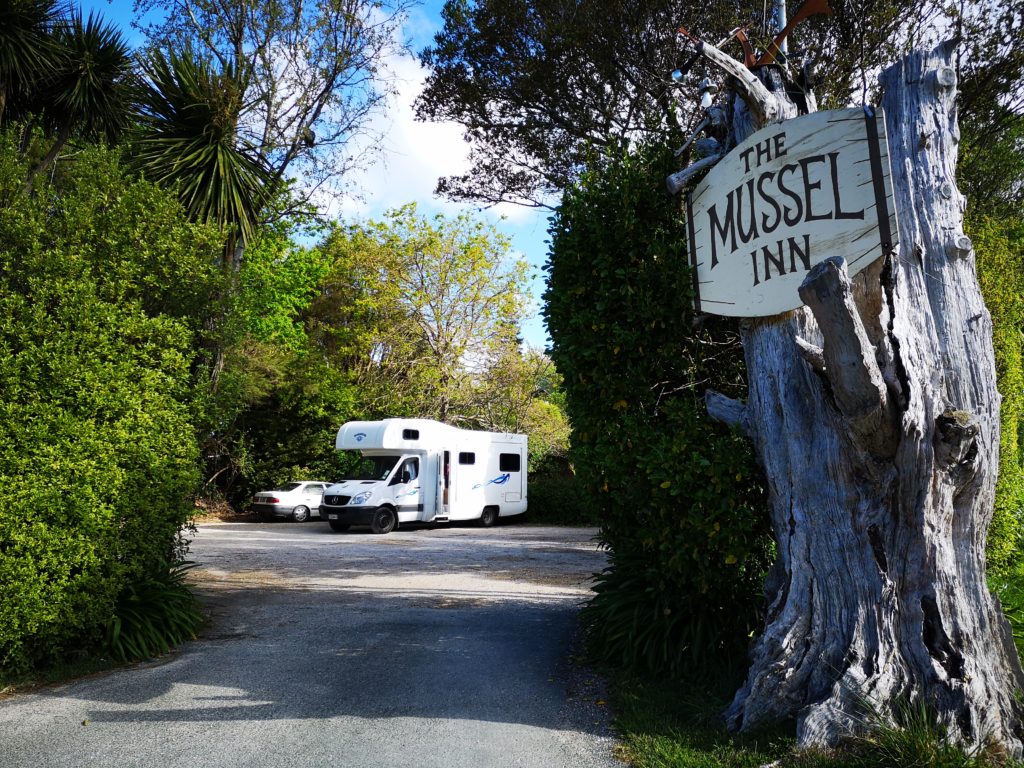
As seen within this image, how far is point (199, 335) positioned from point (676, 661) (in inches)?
210

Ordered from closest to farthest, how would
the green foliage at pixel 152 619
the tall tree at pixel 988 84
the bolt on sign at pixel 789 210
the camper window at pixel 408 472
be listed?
1. the bolt on sign at pixel 789 210
2. the green foliage at pixel 152 619
3. the tall tree at pixel 988 84
4. the camper window at pixel 408 472

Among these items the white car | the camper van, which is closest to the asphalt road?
the camper van

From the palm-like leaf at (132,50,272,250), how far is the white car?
12910 millimetres

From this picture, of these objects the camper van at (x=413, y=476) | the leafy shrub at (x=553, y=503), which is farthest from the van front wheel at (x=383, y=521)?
the leafy shrub at (x=553, y=503)

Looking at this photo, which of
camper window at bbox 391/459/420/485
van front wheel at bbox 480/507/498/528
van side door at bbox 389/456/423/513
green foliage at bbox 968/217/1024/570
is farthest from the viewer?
van front wheel at bbox 480/507/498/528

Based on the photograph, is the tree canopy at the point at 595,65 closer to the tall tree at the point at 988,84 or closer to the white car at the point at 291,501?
the tall tree at the point at 988,84

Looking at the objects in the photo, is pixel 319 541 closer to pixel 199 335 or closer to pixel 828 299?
pixel 199 335

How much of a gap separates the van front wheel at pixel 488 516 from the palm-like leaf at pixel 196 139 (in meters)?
12.3

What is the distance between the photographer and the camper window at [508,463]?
2106 centimetres

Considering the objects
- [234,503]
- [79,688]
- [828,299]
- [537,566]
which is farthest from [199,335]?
[234,503]

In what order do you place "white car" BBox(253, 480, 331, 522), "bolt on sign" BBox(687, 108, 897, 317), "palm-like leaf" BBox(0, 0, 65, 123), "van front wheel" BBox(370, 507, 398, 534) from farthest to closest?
1. "white car" BBox(253, 480, 331, 522)
2. "van front wheel" BBox(370, 507, 398, 534)
3. "palm-like leaf" BBox(0, 0, 65, 123)
4. "bolt on sign" BBox(687, 108, 897, 317)

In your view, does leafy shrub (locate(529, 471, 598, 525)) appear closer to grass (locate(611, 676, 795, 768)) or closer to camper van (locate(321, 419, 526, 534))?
camper van (locate(321, 419, 526, 534))

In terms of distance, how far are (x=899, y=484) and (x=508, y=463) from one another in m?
17.7

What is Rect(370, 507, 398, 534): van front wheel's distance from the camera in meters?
17.7
